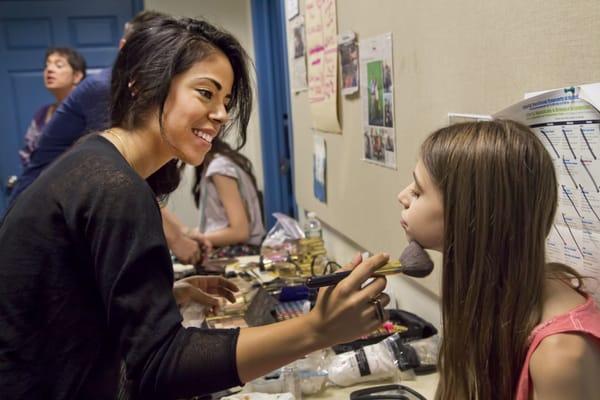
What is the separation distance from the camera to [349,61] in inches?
67.2

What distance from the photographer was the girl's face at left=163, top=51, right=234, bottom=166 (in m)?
Answer: 0.94

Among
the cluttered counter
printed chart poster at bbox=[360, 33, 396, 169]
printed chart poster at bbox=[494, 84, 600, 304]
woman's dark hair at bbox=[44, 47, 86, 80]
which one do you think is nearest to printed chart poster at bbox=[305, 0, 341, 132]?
printed chart poster at bbox=[360, 33, 396, 169]

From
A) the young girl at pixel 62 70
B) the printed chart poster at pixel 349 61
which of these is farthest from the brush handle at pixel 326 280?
the young girl at pixel 62 70

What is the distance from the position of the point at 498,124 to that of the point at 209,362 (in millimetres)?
493

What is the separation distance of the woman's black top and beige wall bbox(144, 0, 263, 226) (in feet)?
9.19

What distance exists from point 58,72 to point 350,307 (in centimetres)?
258

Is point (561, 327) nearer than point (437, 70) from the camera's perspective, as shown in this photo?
Yes

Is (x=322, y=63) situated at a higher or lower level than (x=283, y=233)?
higher

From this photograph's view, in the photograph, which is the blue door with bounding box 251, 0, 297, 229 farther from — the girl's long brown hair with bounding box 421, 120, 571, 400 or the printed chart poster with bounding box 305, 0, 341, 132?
the girl's long brown hair with bounding box 421, 120, 571, 400

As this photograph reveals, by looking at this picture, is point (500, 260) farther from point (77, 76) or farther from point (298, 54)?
point (77, 76)

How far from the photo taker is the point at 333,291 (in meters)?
0.72

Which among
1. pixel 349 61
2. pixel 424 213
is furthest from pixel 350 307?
pixel 349 61

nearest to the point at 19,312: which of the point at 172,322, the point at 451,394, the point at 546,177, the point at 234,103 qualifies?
the point at 172,322

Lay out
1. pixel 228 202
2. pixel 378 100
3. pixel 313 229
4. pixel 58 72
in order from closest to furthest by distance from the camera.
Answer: pixel 378 100 → pixel 313 229 → pixel 228 202 → pixel 58 72
